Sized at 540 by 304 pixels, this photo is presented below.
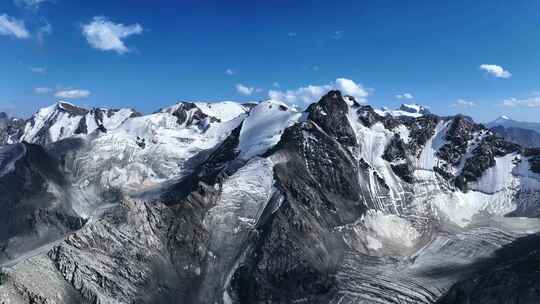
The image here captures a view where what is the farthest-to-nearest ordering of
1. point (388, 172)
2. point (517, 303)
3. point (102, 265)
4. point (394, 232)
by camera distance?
1. point (388, 172)
2. point (394, 232)
3. point (102, 265)
4. point (517, 303)

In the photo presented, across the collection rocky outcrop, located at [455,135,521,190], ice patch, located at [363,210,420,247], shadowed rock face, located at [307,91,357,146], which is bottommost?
ice patch, located at [363,210,420,247]

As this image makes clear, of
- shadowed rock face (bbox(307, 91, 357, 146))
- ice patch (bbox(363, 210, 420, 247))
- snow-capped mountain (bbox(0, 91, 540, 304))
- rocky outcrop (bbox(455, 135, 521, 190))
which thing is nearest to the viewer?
snow-capped mountain (bbox(0, 91, 540, 304))

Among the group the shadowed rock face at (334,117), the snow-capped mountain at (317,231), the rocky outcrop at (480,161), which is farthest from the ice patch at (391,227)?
the rocky outcrop at (480,161)

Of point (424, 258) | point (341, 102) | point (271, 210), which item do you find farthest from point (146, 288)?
point (341, 102)

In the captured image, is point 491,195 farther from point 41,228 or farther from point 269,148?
point 41,228

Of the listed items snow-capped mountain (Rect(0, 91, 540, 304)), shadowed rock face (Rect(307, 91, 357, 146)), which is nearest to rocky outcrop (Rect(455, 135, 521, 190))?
snow-capped mountain (Rect(0, 91, 540, 304))

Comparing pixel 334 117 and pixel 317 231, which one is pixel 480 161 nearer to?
pixel 334 117

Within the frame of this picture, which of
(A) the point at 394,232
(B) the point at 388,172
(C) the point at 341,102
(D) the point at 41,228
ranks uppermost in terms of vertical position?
(C) the point at 341,102

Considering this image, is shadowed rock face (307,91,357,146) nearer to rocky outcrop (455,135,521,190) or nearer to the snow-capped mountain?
the snow-capped mountain

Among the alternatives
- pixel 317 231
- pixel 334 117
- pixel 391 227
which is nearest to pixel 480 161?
pixel 391 227
